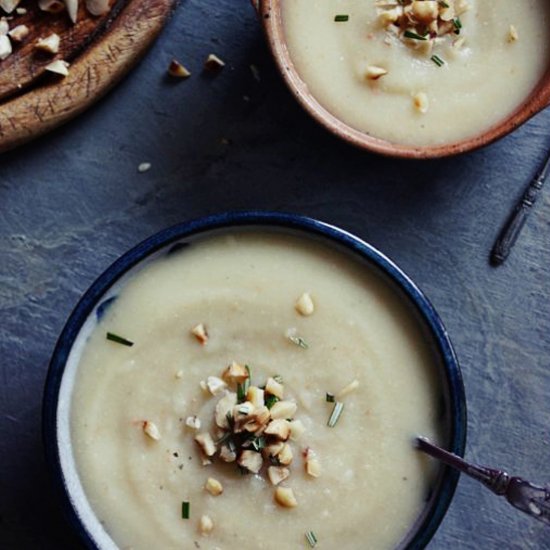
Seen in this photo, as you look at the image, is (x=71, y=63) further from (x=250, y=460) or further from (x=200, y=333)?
(x=250, y=460)

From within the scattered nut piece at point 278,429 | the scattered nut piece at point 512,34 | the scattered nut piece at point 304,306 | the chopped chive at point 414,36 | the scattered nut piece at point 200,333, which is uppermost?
the scattered nut piece at point 512,34

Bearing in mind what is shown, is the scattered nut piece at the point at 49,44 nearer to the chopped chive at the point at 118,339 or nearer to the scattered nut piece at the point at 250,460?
the chopped chive at the point at 118,339

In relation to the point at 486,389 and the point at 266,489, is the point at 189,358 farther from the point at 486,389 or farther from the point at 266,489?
the point at 486,389

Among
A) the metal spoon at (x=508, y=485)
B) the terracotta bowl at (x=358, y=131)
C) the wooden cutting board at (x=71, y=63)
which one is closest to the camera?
the metal spoon at (x=508, y=485)

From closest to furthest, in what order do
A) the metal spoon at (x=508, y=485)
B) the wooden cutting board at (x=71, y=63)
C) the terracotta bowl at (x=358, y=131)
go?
1. the metal spoon at (x=508, y=485)
2. the terracotta bowl at (x=358, y=131)
3. the wooden cutting board at (x=71, y=63)

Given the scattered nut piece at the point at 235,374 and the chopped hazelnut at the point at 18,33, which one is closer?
the scattered nut piece at the point at 235,374

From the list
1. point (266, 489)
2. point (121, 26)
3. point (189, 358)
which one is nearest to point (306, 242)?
point (189, 358)

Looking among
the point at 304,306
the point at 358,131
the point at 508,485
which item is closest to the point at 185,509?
the point at 304,306

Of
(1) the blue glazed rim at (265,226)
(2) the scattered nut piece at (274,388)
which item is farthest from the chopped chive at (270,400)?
(1) the blue glazed rim at (265,226)
